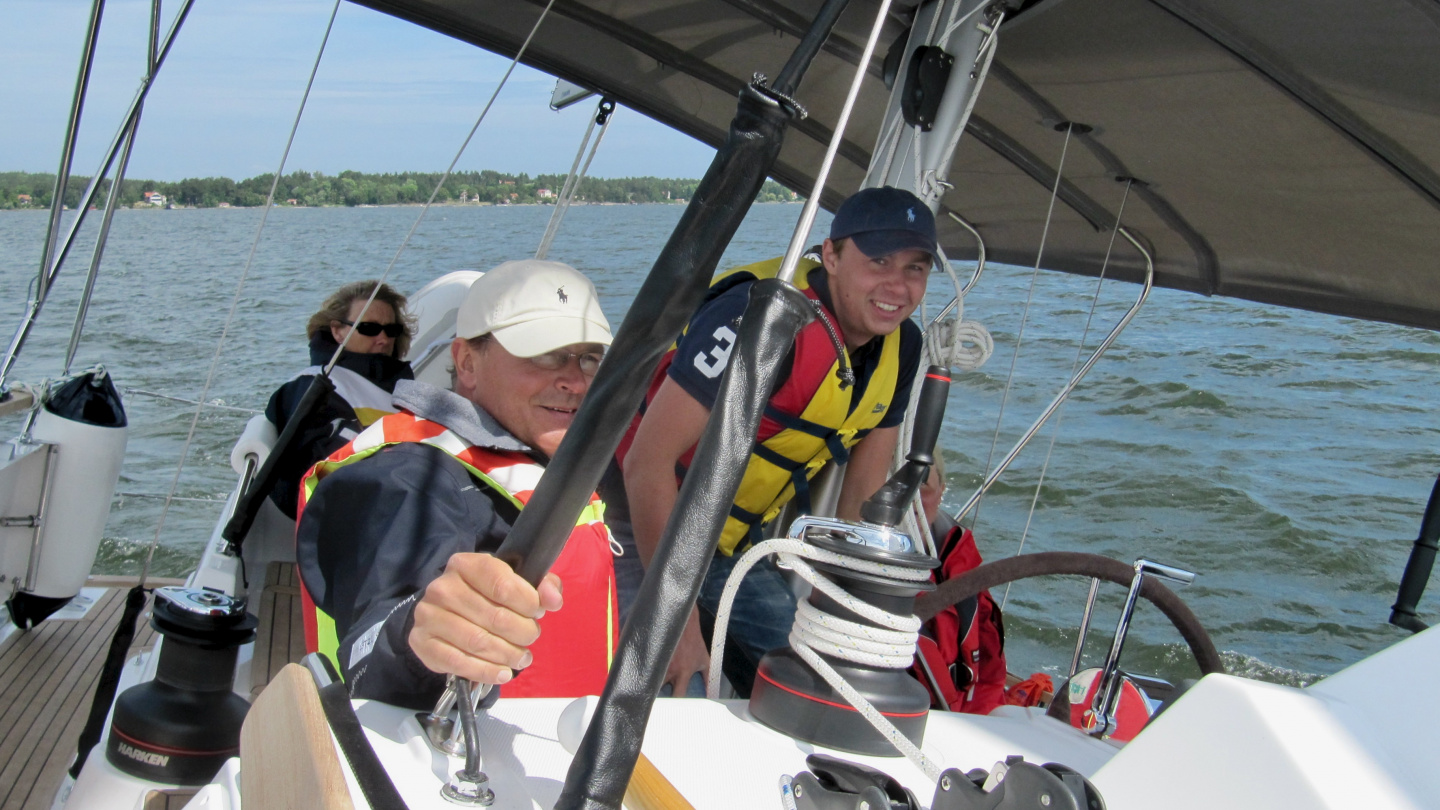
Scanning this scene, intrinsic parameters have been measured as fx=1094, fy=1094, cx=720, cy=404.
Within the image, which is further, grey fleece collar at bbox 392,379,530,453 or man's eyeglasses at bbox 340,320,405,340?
man's eyeglasses at bbox 340,320,405,340

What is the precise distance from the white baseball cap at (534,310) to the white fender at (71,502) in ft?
8.97

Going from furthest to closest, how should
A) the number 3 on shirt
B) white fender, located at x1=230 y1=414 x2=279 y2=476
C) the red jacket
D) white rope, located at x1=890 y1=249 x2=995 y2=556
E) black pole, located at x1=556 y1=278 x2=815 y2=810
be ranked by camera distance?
1. white fender, located at x1=230 y1=414 x2=279 y2=476
2. the red jacket
3. white rope, located at x1=890 y1=249 x2=995 y2=556
4. the number 3 on shirt
5. black pole, located at x1=556 y1=278 x2=815 y2=810

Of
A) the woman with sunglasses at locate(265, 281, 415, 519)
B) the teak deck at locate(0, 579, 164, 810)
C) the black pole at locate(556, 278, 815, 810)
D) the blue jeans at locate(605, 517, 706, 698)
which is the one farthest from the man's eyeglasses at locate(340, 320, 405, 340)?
the black pole at locate(556, 278, 815, 810)

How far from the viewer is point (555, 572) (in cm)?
162

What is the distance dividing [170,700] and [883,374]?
1.47 meters

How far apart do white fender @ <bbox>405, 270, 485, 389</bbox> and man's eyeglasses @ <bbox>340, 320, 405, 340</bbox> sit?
0.85 m

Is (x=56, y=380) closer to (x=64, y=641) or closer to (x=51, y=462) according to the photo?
(x=51, y=462)

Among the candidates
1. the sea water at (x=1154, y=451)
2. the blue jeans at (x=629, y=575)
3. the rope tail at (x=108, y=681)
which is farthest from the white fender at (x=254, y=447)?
the blue jeans at (x=629, y=575)

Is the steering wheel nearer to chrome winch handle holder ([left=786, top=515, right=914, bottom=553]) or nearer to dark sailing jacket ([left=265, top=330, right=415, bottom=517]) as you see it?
chrome winch handle holder ([left=786, top=515, right=914, bottom=553])

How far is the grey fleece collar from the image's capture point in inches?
63.9

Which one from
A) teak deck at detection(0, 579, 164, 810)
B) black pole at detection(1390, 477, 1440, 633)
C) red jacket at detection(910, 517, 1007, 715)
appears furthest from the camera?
black pole at detection(1390, 477, 1440, 633)

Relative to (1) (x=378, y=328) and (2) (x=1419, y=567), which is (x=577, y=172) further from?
(2) (x=1419, y=567)

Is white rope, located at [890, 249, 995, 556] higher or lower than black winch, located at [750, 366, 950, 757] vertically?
higher

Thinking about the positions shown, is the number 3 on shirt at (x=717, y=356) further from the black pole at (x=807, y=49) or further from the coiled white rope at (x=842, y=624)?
the black pole at (x=807, y=49)
